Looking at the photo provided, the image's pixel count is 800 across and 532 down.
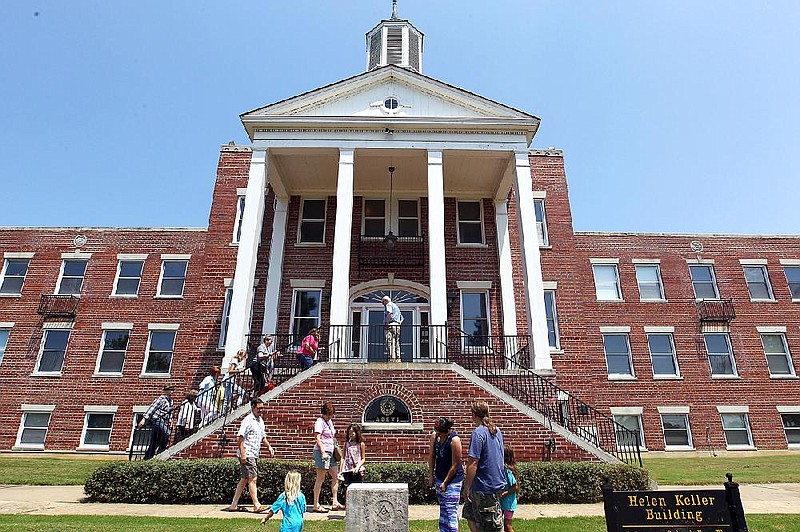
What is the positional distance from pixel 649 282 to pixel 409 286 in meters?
11.5

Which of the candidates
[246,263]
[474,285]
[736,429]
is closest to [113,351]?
[246,263]

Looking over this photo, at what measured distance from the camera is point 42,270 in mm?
22078

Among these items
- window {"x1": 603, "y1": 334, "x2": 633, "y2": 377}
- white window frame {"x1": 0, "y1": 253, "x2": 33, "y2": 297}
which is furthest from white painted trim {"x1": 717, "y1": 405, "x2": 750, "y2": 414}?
white window frame {"x1": 0, "y1": 253, "x2": 33, "y2": 297}

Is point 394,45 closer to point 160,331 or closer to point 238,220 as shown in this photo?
point 238,220

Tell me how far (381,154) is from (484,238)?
17.6ft

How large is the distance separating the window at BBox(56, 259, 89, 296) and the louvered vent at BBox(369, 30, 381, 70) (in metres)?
15.9

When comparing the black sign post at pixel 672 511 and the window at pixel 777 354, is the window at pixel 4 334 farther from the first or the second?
the window at pixel 777 354

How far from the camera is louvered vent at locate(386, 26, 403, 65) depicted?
953 inches

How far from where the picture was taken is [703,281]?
22.9m

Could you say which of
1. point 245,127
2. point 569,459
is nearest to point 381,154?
point 245,127

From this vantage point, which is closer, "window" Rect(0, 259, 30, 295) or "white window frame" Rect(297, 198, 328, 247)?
"white window frame" Rect(297, 198, 328, 247)

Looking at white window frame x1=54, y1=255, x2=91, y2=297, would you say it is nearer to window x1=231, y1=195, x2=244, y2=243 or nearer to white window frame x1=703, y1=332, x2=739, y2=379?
window x1=231, y1=195, x2=244, y2=243

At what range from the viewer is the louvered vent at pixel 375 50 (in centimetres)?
2459

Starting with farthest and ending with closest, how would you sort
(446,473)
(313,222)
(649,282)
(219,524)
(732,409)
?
(649,282) → (732,409) → (313,222) → (219,524) → (446,473)
